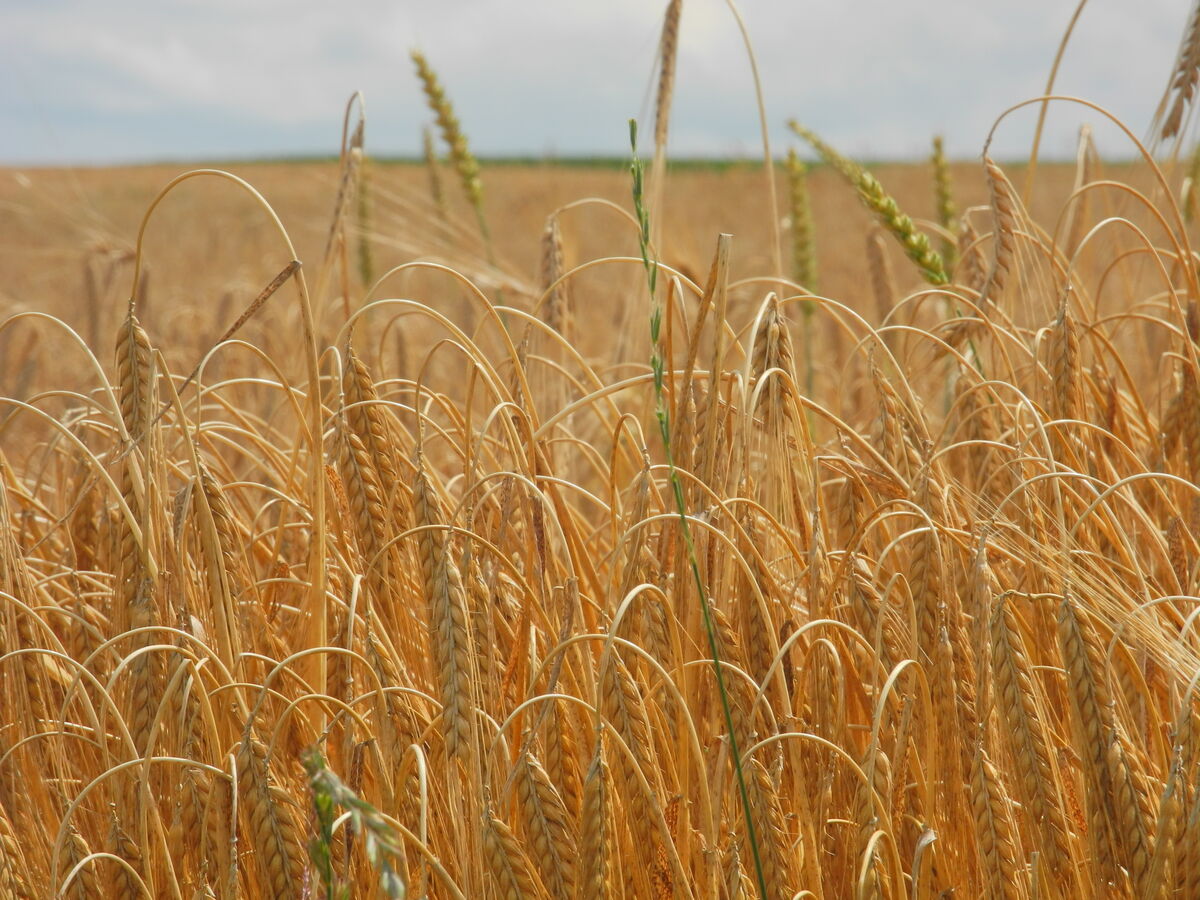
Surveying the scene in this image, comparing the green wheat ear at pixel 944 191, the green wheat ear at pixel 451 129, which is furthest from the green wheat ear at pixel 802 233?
the green wheat ear at pixel 451 129

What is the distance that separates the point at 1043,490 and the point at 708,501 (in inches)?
21.2

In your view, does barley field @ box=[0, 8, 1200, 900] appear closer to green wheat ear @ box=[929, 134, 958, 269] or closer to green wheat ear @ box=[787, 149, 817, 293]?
green wheat ear @ box=[929, 134, 958, 269]

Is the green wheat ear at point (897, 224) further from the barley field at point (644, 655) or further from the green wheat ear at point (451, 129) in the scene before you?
the green wheat ear at point (451, 129)

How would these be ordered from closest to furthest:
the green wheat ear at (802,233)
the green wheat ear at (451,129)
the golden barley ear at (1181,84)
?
1. the golden barley ear at (1181,84)
2. the green wheat ear at (451,129)
3. the green wheat ear at (802,233)

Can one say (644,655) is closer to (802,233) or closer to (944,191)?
(944,191)

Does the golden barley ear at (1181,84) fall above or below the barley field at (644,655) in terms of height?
above

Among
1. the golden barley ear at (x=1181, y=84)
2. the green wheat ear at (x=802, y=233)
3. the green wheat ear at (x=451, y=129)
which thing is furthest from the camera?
the green wheat ear at (x=802, y=233)

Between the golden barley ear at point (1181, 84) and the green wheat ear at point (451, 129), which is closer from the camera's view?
the golden barley ear at point (1181, 84)

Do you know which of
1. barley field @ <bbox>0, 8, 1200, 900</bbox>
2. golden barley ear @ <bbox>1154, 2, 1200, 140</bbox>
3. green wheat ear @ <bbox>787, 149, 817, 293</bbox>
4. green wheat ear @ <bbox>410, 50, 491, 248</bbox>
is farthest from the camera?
green wheat ear @ <bbox>787, 149, 817, 293</bbox>

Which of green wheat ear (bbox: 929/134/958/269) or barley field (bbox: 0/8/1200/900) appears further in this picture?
green wheat ear (bbox: 929/134/958/269)

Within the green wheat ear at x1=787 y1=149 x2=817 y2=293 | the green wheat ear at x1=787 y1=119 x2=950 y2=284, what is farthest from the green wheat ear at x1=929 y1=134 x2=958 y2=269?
the green wheat ear at x1=787 y1=119 x2=950 y2=284

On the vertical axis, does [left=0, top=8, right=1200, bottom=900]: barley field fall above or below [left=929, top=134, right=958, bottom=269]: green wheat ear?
below

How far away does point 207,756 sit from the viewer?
3.18 ft

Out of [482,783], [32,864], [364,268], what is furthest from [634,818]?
[364,268]
